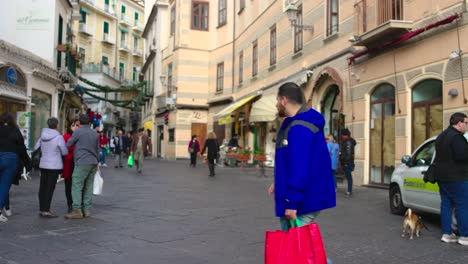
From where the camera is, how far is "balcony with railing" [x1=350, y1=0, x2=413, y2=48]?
506 inches

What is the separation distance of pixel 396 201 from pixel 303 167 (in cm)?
686

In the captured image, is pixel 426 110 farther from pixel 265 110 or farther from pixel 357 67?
pixel 265 110

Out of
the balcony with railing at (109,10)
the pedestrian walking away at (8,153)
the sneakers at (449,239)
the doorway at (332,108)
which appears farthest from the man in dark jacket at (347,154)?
the balcony with railing at (109,10)

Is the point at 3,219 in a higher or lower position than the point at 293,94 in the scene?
lower

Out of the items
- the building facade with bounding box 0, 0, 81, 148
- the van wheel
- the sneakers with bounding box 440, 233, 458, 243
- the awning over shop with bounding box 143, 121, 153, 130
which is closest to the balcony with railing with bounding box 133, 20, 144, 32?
the awning over shop with bounding box 143, 121, 153, 130

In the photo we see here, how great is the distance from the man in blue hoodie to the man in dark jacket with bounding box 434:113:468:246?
3761mm

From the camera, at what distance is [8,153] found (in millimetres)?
7918

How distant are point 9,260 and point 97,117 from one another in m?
31.0

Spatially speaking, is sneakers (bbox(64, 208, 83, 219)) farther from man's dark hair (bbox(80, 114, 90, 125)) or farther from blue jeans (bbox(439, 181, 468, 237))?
blue jeans (bbox(439, 181, 468, 237))

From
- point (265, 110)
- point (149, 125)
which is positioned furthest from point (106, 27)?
point (265, 110)

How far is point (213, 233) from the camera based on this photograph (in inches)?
284

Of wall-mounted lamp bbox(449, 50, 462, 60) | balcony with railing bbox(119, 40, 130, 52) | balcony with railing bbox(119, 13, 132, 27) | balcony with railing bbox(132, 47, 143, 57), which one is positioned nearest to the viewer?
wall-mounted lamp bbox(449, 50, 462, 60)

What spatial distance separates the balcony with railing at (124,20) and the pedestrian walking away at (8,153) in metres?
57.1

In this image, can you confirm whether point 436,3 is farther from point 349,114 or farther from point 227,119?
point 227,119
